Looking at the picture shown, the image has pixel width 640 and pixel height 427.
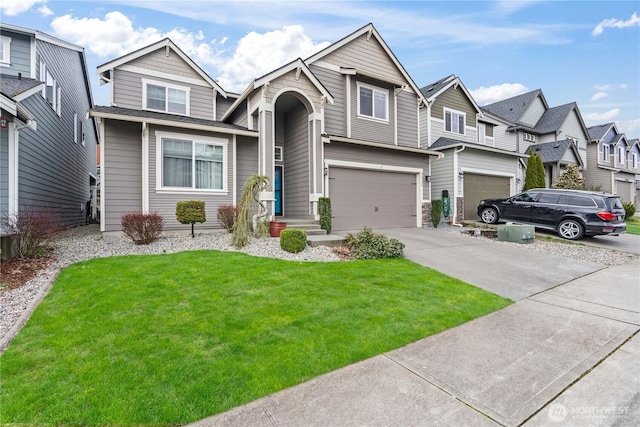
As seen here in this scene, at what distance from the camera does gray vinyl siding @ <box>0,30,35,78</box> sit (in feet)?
33.1

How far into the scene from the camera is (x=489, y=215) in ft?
44.0

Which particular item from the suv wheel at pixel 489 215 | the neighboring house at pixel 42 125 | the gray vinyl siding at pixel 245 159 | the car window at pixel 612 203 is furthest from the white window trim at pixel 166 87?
the car window at pixel 612 203

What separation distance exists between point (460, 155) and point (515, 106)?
1531 cm

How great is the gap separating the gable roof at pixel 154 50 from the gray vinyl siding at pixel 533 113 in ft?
76.3

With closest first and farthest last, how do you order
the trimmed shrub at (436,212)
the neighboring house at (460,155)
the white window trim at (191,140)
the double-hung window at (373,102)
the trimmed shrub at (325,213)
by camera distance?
the white window trim at (191,140), the trimmed shrub at (325,213), the double-hung window at (373,102), the trimmed shrub at (436,212), the neighboring house at (460,155)

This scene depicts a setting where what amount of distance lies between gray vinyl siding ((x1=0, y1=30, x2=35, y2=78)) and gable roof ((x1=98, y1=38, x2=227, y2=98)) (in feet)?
7.07

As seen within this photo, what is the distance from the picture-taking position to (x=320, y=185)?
10.4 m

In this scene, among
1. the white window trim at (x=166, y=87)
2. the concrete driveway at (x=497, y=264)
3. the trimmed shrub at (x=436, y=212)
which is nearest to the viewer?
the concrete driveway at (x=497, y=264)

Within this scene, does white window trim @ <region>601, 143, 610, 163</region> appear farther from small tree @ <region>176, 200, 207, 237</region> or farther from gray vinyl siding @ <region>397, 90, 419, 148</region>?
small tree @ <region>176, 200, 207, 237</region>

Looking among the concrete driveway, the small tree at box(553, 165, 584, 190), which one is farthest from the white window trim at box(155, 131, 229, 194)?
the small tree at box(553, 165, 584, 190)

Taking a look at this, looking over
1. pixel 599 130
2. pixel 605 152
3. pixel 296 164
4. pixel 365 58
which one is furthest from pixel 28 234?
pixel 599 130

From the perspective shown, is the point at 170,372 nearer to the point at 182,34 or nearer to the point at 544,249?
the point at 544,249

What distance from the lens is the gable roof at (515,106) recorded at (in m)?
24.2

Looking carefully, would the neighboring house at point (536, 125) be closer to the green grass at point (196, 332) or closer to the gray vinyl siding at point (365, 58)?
the gray vinyl siding at point (365, 58)
